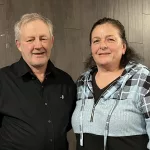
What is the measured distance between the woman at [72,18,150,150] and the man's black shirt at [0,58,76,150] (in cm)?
10

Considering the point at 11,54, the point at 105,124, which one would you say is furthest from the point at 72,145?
the point at 105,124

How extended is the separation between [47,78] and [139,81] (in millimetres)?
546

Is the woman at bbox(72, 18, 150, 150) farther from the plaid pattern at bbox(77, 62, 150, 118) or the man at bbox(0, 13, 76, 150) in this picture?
the man at bbox(0, 13, 76, 150)

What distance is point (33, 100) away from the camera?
1.61 m

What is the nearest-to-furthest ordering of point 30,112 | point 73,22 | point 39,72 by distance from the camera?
point 30,112, point 39,72, point 73,22

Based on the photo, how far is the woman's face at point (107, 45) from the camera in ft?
5.31

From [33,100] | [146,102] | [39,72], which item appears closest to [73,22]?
[39,72]

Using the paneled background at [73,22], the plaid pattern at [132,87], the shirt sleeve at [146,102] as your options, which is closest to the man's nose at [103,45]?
the plaid pattern at [132,87]

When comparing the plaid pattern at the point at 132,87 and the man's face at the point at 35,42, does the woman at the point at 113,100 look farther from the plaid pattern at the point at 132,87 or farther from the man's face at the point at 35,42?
the man's face at the point at 35,42

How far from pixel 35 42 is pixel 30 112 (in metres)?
0.39

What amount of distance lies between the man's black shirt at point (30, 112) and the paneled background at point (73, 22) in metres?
0.75

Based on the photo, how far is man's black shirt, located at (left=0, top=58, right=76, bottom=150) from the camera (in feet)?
5.11

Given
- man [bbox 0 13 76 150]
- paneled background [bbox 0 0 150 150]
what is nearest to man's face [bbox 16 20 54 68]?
man [bbox 0 13 76 150]

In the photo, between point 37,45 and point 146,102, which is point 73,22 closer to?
point 37,45
